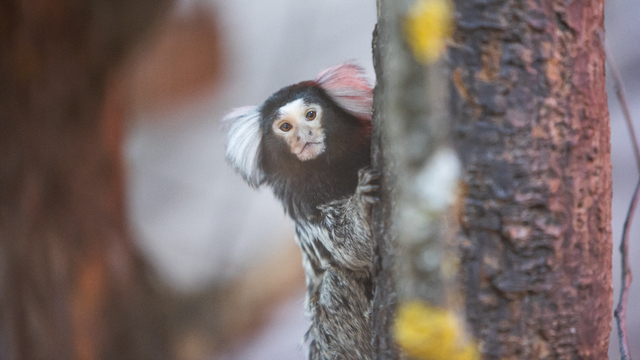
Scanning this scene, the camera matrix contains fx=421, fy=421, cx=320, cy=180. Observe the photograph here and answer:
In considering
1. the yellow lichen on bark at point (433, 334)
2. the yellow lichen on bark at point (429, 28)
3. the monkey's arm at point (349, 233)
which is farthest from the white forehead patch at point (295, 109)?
the yellow lichen on bark at point (433, 334)

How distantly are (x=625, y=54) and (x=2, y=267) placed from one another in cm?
329

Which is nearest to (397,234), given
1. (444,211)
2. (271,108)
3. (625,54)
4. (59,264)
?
(444,211)

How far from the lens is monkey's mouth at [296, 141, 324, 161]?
5.05ft

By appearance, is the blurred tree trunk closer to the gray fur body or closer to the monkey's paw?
the gray fur body

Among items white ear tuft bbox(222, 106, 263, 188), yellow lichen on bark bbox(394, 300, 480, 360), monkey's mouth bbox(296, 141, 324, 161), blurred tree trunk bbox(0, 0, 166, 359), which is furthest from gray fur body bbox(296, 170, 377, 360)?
blurred tree trunk bbox(0, 0, 166, 359)

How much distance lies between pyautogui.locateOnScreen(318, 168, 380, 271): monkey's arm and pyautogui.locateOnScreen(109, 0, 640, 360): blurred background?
3.64 ft

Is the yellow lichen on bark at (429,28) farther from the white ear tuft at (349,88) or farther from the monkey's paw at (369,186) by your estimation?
the white ear tuft at (349,88)

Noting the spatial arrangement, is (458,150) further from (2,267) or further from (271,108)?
(2,267)

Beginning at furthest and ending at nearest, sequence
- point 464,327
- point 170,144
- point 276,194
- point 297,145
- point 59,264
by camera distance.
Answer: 1. point 170,144
2. point 59,264
3. point 276,194
4. point 297,145
5. point 464,327

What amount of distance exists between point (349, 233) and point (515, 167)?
26.7 inches

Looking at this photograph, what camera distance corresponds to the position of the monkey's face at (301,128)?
60.7 inches

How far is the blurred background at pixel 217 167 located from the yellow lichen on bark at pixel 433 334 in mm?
1781

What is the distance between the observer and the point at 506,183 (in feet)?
2.48

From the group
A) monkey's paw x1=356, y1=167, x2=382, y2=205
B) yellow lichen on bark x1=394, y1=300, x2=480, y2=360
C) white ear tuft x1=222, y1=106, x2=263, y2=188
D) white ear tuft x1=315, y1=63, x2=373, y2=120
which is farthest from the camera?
white ear tuft x1=222, y1=106, x2=263, y2=188
